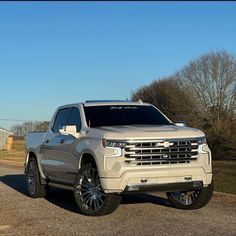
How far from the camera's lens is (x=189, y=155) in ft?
29.3

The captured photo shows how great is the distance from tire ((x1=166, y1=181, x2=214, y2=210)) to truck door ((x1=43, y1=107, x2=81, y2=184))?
6.55 ft

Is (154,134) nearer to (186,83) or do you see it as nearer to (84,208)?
(84,208)

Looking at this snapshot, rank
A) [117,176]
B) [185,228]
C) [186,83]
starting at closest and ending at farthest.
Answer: [185,228]
[117,176]
[186,83]

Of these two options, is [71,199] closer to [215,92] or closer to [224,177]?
[224,177]

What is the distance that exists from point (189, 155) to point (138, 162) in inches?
37.0

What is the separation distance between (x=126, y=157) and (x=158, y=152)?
21.5 inches

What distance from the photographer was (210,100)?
59.7 meters

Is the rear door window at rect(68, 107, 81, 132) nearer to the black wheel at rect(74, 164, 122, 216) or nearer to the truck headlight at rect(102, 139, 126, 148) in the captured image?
the black wheel at rect(74, 164, 122, 216)

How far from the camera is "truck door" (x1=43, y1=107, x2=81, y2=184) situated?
32.5ft

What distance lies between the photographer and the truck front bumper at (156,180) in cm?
845

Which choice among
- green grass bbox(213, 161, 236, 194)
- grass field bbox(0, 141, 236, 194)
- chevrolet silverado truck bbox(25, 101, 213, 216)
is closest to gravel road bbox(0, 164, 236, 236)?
chevrolet silverado truck bbox(25, 101, 213, 216)

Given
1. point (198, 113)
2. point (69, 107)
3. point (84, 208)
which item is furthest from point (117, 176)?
point (198, 113)

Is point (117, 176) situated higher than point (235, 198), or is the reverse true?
point (117, 176)

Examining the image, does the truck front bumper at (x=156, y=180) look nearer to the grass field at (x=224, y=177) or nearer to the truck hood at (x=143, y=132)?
the truck hood at (x=143, y=132)
